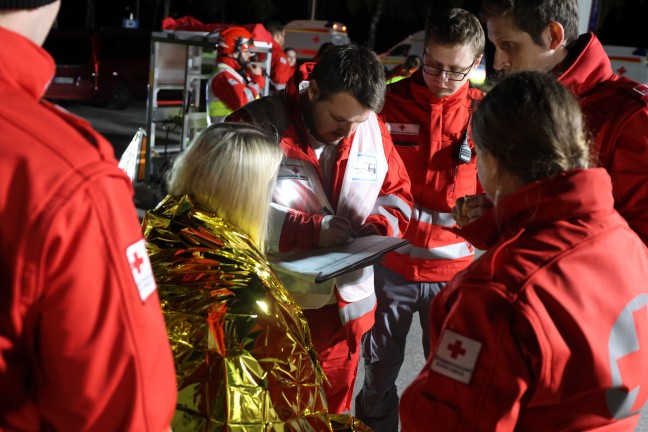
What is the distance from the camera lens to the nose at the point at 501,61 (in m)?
2.80

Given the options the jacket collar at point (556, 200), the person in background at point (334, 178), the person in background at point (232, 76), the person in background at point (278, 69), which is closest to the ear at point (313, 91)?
the person in background at point (334, 178)

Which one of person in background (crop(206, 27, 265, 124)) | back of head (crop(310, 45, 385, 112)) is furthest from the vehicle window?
back of head (crop(310, 45, 385, 112))

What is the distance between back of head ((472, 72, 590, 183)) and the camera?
1.62 meters

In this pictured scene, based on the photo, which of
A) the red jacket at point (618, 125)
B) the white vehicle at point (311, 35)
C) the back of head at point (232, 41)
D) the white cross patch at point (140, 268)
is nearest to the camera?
the white cross patch at point (140, 268)

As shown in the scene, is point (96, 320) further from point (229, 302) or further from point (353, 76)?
point (353, 76)

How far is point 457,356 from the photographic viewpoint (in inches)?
60.4

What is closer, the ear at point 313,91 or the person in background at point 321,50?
the ear at point 313,91

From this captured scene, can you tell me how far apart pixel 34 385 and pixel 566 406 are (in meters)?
1.07

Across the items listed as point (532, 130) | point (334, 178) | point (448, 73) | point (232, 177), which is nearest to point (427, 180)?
point (448, 73)

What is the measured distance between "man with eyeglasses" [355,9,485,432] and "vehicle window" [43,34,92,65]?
16383 millimetres

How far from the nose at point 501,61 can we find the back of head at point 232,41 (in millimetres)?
6086

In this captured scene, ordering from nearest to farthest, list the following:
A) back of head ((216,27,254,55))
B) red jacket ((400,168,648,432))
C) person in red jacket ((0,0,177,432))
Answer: person in red jacket ((0,0,177,432)) < red jacket ((400,168,648,432)) < back of head ((216,27,254,55))

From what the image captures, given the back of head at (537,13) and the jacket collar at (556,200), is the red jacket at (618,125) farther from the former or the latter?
the jacket collar at (556,200)

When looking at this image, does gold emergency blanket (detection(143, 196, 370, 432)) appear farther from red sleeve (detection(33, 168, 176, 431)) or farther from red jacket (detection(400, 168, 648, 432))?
red sleeve (detection(33, 168, 176, 431))
